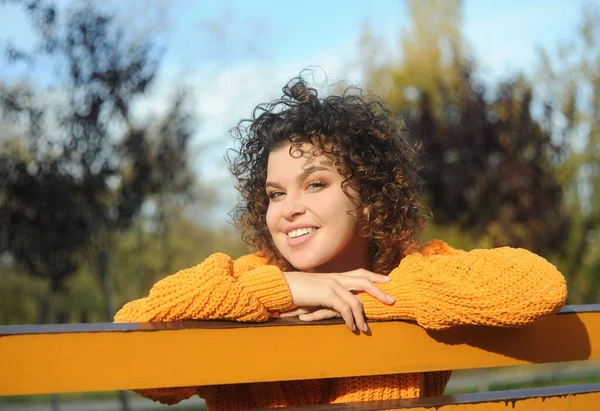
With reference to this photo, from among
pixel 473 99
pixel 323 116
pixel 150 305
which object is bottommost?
pixel 150 305

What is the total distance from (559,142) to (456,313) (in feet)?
31.8

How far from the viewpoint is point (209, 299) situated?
61.4 inches

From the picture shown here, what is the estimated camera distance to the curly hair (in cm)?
219

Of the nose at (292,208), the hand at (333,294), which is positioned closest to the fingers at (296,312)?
the hand at (333,294)

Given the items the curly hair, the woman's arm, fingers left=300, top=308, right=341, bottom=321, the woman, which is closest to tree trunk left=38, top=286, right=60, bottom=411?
the curly hair

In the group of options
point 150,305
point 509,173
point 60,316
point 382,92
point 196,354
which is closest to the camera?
point 196,354

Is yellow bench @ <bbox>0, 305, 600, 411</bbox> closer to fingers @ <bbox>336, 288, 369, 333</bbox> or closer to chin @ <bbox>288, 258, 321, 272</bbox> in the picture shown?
fingers @ <bbox>336, 288, 369, 333</bbox>

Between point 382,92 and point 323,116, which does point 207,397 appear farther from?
point 382,92

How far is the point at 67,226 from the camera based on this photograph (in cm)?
715

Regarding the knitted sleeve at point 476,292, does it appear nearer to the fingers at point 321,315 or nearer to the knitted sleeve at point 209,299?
the fingers at point 321,315

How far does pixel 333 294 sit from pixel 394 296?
14 centimetres

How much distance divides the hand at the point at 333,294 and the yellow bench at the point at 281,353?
0.05 meters

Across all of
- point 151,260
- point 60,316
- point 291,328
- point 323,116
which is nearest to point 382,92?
point 151,260

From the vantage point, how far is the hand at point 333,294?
5.21 feet
